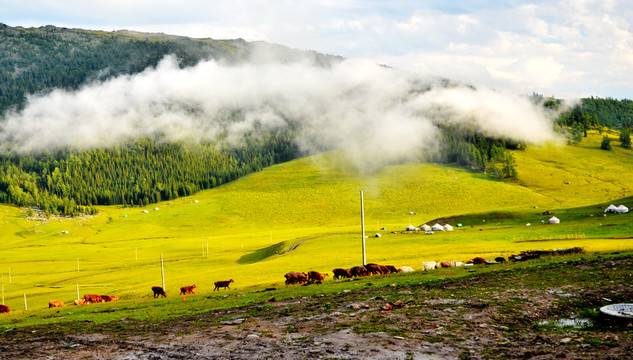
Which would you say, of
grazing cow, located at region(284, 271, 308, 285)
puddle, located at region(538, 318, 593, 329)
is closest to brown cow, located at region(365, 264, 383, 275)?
grazing cow, located at region(284, 271, 308, 285)

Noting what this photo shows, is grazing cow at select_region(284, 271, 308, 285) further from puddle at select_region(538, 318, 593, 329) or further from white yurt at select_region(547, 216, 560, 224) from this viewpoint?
white yurt at select_region(547, 216, 560, 224)

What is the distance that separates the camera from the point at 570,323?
1764cm

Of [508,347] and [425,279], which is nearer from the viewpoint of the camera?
[508,347]

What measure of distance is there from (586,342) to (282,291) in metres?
21.4

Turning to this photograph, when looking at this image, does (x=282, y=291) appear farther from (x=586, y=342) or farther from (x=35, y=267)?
(x=35, y=267)

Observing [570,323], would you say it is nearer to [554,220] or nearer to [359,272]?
[359,272]

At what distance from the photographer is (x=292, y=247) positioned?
102188 mm

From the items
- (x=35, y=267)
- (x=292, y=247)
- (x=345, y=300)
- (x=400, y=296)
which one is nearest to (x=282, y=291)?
(x=345, y=300)

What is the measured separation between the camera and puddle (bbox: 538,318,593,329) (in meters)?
17.2

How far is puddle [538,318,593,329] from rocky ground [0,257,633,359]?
1.5 inches

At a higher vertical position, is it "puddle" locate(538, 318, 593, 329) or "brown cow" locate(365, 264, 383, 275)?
"puddle" locate(538, 318, 593, 329)

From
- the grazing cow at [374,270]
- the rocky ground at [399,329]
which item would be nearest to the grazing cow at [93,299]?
the rocky ground at [399,329]

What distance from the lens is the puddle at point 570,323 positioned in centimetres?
1719

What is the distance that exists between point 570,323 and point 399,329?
6553 millimetres
